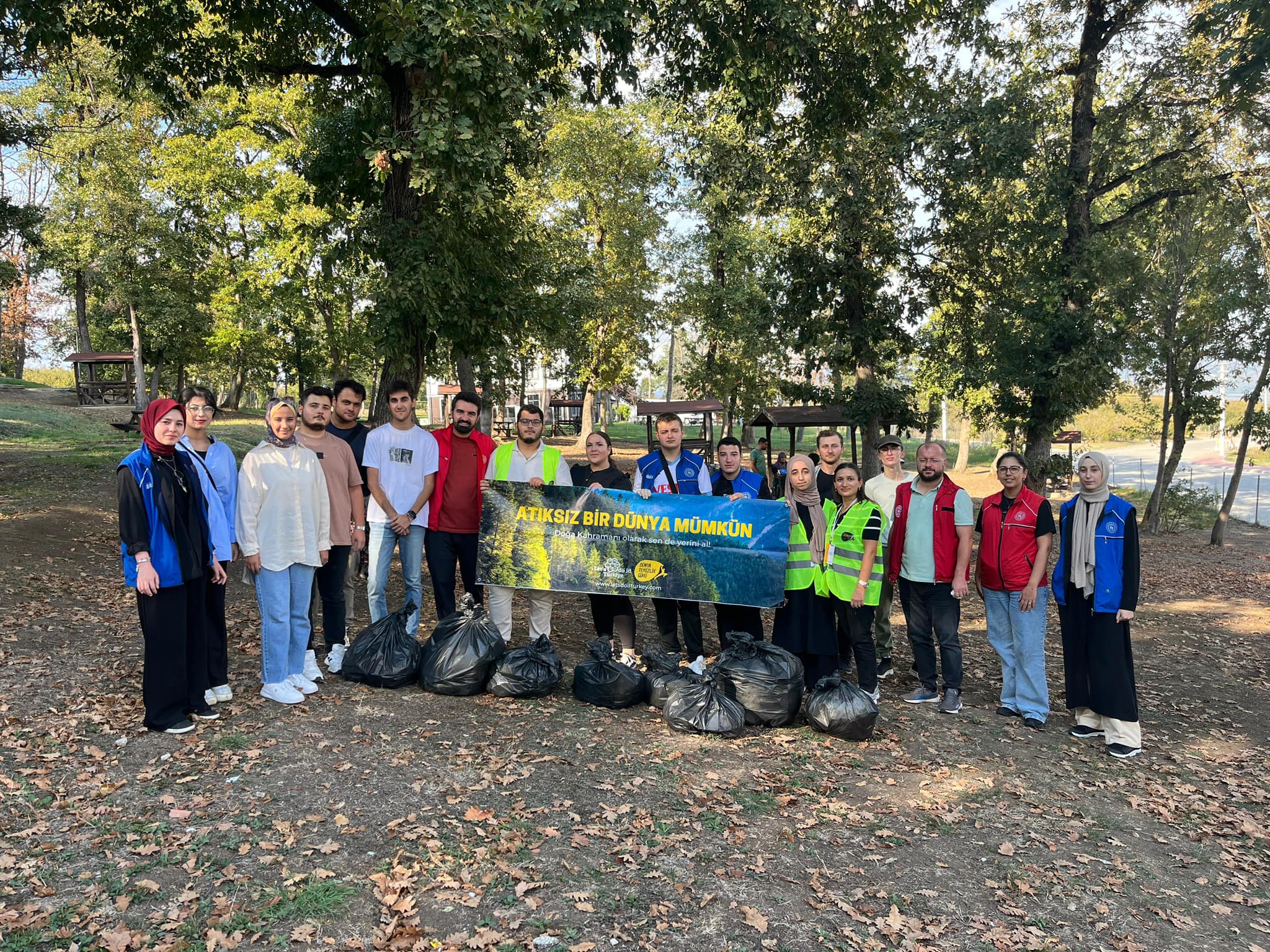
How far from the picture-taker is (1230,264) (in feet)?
64.6

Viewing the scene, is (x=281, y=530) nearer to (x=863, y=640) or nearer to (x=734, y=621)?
(x=734, y=621)

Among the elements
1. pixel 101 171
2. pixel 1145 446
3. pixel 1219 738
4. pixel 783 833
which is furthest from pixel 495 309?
pixel 1145 446

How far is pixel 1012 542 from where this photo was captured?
625cm

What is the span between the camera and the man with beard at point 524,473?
679 cm

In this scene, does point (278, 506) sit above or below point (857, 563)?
above

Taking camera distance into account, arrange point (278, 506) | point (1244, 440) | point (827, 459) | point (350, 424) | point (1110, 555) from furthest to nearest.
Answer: point (1244, 440), point (827, 459), point (350, 424), point (1110, 555), point (278, 506)

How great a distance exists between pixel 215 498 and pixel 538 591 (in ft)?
8.49

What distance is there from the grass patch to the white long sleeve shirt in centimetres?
242

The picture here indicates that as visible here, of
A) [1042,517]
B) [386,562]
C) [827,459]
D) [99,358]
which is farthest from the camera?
[99,358]

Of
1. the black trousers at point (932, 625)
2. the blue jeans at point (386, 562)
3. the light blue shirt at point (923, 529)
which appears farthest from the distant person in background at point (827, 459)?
the blue jeans at point (386, 562)

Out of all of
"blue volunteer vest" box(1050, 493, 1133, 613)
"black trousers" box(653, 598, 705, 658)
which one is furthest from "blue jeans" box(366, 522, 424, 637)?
"blue volunteer vest" box(1050, 493, 1133, 613)

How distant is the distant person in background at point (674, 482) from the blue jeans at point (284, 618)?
107 inches

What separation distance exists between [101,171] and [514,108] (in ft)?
87.8

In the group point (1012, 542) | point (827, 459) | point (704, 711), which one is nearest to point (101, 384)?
point (827, 459)
